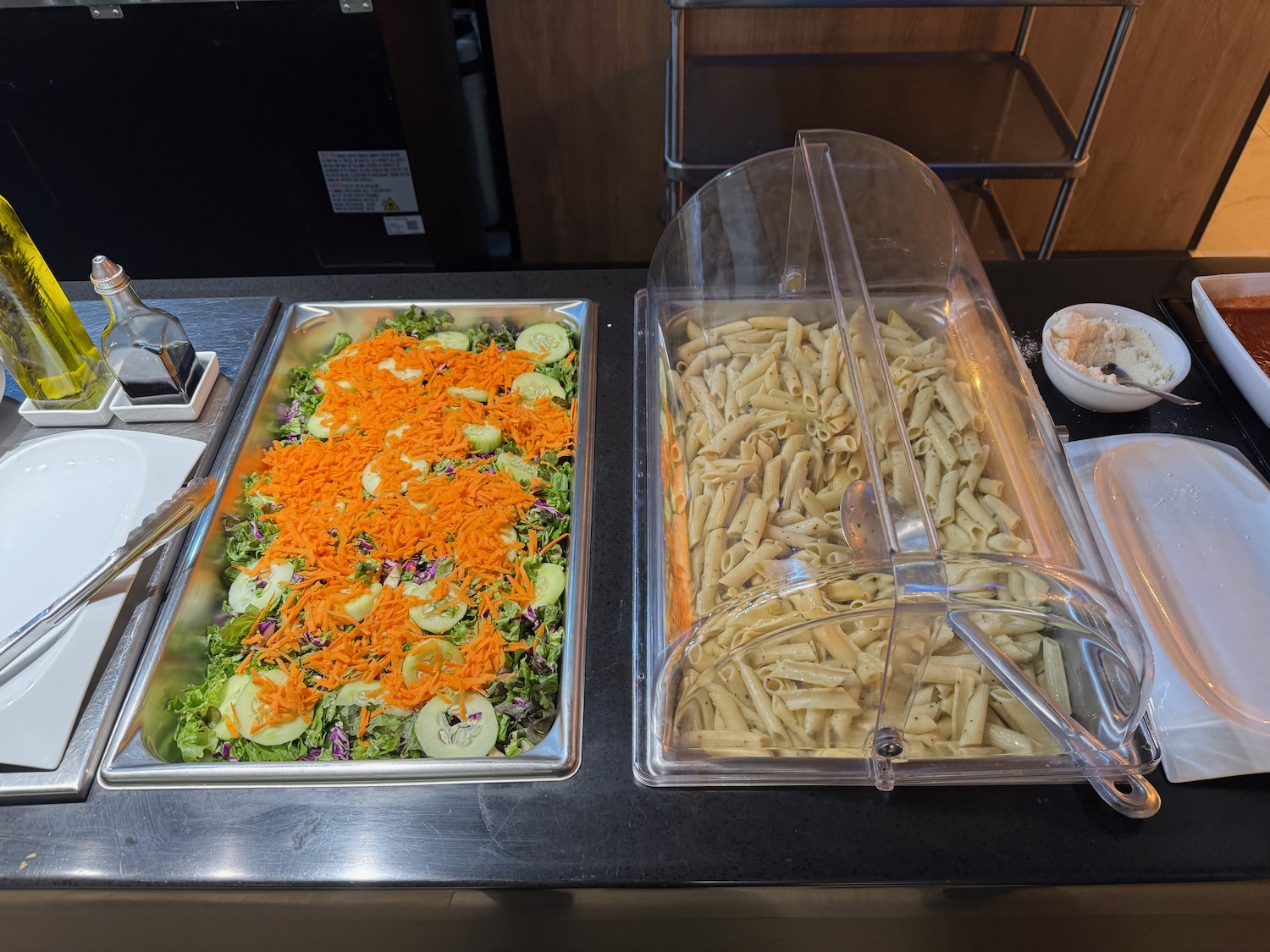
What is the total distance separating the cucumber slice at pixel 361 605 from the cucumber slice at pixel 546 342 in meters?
0.47

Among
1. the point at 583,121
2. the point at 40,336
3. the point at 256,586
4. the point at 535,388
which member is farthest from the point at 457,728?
the point at 583,121

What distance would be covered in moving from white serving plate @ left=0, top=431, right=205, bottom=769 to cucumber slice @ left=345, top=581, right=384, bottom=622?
25cm

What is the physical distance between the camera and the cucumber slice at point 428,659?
0.94 meters

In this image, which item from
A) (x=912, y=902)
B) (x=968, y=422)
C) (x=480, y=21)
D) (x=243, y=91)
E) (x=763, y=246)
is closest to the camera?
(x=912, y=902)

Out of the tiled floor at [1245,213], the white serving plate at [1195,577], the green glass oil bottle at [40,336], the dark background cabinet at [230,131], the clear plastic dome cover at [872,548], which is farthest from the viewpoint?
the tiled floor at [1245,213]

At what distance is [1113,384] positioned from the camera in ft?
3.62

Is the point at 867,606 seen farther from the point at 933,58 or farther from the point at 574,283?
the point at 933,58

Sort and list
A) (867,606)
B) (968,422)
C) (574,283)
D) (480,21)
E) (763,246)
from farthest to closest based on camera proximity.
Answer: (480,21) < (574,283) < (763,246) < (968,422) < (867,606)

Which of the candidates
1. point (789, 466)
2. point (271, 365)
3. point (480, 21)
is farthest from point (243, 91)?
point (789, 466)

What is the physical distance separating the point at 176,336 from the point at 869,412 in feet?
3.09

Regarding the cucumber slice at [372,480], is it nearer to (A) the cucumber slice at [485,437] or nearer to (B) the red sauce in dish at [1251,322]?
(A) the cucumber slice at [485,437]

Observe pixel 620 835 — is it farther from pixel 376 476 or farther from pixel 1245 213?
pixel 1245 213

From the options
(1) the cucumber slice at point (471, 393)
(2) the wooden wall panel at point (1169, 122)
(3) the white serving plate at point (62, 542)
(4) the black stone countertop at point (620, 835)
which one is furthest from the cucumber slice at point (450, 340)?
(2) the wooden wall panel at point (1169, 122)

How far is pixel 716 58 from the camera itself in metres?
2.00
